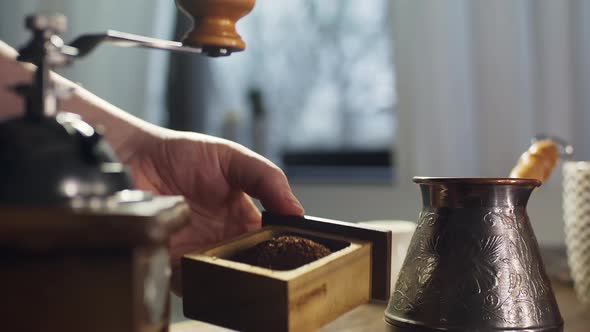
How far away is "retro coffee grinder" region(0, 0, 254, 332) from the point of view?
1.29ft

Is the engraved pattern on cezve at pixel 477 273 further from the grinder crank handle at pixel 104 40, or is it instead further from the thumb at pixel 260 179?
the grinder crank handle at pixel 104 40

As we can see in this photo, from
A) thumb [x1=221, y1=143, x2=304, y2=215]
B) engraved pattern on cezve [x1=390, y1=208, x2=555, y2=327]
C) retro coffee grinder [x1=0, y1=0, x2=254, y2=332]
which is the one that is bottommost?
engraved pattern on cezve [x1=390, y1=208, x2=555, y2=327]

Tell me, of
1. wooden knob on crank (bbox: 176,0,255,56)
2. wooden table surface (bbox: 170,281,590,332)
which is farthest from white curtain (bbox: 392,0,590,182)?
wooden knob on crank (bbox: 176,0,255,56)

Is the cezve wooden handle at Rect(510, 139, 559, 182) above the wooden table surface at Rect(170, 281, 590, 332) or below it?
above

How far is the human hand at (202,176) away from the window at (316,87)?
1321 mm

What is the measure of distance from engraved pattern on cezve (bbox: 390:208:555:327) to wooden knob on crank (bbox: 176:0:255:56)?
0.82ft

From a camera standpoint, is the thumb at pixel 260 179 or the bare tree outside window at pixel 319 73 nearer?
the thumb at pixel 260 179

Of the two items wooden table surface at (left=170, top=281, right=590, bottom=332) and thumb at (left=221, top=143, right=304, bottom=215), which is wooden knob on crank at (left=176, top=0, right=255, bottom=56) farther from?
wooden table surface at (left=170, top=281, right=590, bottom=332)

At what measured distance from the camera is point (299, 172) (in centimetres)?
238

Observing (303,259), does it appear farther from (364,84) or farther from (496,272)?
(364,84)

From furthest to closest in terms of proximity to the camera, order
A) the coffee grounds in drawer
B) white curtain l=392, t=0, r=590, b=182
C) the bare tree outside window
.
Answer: the bare tree outside window → white curtain l=392, t=0, r=590, b=182 → the coffee grounds in drawer

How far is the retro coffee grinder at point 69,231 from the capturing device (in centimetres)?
39

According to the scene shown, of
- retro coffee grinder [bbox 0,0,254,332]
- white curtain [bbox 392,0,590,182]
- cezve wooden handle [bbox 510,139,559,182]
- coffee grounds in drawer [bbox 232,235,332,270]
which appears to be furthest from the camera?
white curtain [bbox 392,0,590,182]

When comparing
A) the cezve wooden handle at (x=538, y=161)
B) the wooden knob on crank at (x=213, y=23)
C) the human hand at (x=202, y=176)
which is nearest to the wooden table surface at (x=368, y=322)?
the human hand at (x=202, y=176)
